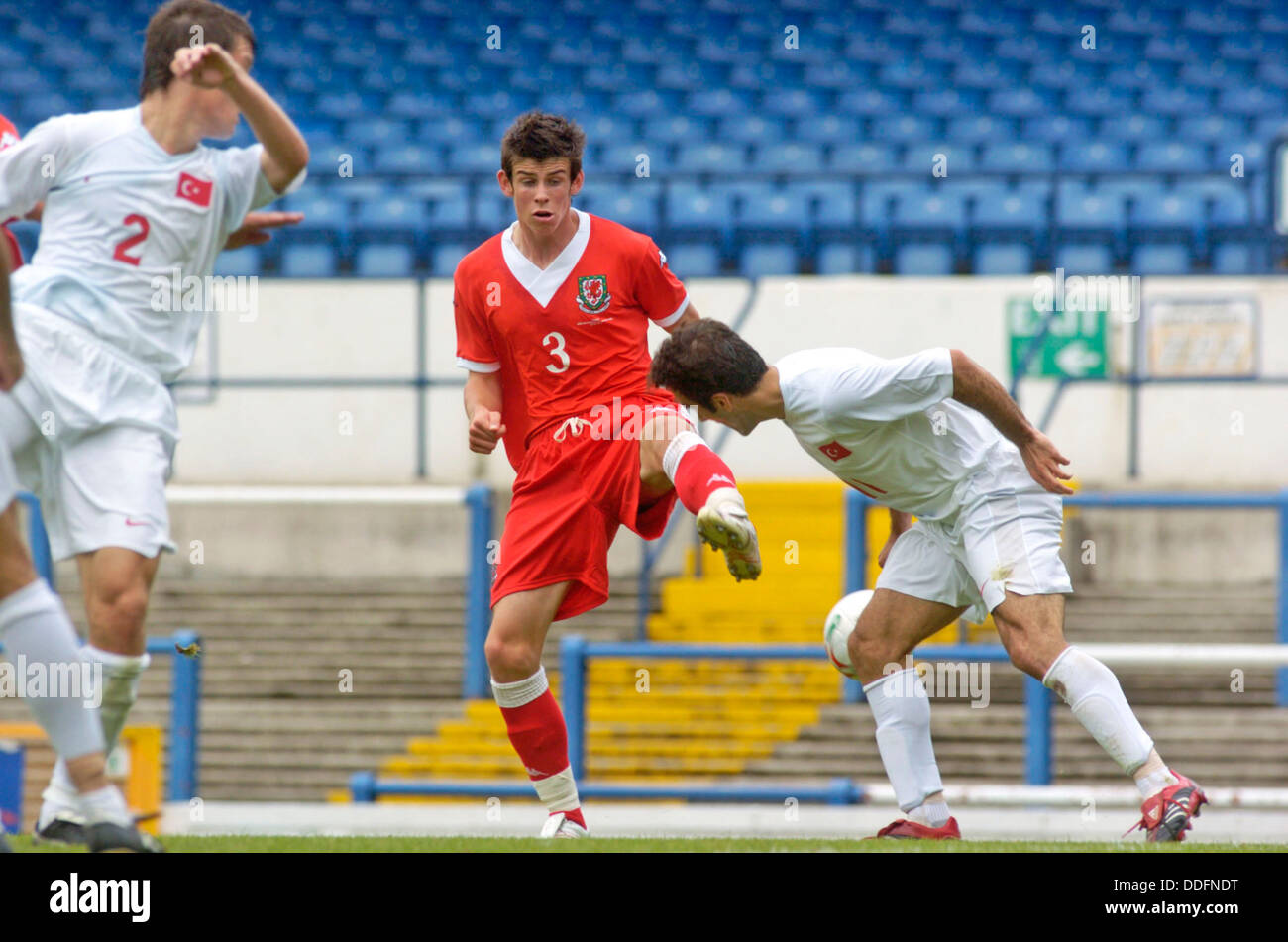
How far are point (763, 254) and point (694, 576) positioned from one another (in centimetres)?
326

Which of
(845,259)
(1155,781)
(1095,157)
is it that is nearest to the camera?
(1155,781)

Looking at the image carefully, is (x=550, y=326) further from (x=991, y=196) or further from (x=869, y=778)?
(x=991, y=196)

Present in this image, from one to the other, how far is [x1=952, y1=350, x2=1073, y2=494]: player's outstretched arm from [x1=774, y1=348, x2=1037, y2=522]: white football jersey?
4 cm

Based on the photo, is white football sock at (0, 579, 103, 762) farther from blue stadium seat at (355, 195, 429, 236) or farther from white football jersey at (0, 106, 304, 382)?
blue stadium seat at (355, 195, 429, 236)

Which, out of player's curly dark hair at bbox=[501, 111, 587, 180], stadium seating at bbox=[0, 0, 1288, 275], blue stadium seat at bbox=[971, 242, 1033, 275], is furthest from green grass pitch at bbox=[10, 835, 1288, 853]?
blue stadium seat at bbox=[971, 242, 1033, 275]

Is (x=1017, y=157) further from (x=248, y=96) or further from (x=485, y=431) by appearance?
(x=248, y=96)

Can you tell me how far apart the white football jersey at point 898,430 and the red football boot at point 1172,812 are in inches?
40.0

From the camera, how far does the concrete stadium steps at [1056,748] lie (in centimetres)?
879

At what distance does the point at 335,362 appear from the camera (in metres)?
11.8

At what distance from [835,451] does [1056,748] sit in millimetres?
4302

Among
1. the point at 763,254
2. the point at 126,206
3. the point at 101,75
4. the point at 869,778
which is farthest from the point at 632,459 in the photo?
the point at 101,75

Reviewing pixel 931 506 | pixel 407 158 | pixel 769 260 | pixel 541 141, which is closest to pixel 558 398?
pixel 541 141

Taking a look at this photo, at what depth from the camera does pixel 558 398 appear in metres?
5.54

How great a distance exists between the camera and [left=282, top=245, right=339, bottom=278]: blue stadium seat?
42.7 feet
